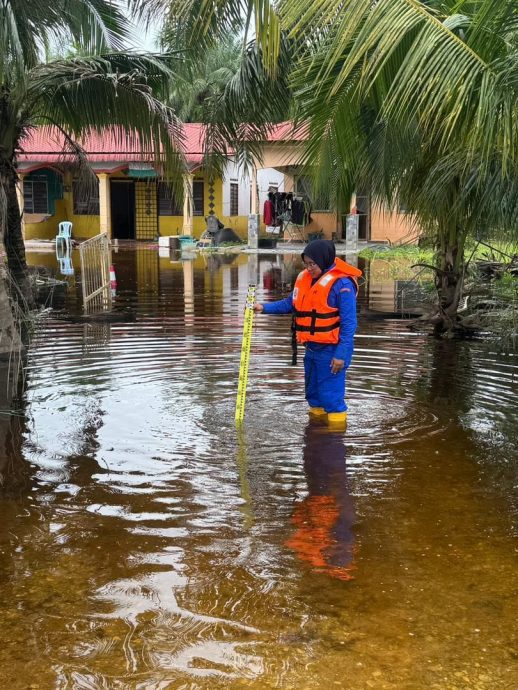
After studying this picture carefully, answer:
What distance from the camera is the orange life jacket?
21.1 feet

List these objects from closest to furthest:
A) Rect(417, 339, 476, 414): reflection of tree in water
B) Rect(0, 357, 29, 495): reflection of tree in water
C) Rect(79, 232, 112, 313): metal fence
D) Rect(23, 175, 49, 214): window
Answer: Rect(0, 357, 29, 495): reflection of tree in water, Rect(417, 339, 476, 414): reflection of tree in water, Rect(79, 232, 112, 313): metal fence, Rect(23, 175, 49, 214): window

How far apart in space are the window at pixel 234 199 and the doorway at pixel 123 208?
404 cm

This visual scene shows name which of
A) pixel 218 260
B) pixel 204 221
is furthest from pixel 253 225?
pixel 218 260

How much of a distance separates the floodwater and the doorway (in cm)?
2614

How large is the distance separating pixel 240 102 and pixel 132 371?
11.9 feet

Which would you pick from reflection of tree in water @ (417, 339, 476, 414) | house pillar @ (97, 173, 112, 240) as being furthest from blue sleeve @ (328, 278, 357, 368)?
house pillar @ (97, 173, 112, 240)

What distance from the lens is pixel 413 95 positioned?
5.61m

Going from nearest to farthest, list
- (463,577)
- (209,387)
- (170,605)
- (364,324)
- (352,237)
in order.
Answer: (170,605), (463,577), (209,387), (364,324), (352,237)

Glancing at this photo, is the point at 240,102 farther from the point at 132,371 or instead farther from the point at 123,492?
the point at 123,492

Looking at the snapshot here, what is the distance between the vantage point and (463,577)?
4180 millimetres

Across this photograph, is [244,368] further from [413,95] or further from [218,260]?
[218,260]

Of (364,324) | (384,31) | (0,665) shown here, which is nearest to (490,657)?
(0,665)

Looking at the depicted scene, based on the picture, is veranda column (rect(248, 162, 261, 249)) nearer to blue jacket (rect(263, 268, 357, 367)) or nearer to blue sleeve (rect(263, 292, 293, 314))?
blue sleeve (rect(263, 292, 293, 314))

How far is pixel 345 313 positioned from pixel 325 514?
190 cm
